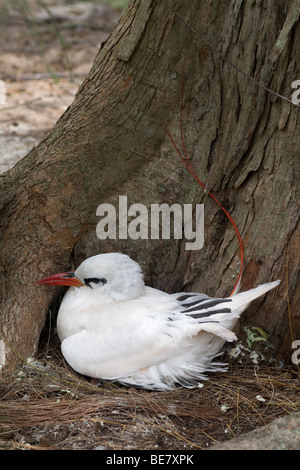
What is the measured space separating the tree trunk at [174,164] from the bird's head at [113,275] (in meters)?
0.24

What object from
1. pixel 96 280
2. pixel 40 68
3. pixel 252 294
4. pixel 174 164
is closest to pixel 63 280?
pixel 96 280

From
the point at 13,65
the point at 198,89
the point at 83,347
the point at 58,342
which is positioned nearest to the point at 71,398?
the point at 83,347

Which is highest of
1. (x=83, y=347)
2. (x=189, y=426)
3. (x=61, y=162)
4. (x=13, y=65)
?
(x=13, y=65)

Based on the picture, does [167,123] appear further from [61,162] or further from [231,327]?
[231,327]

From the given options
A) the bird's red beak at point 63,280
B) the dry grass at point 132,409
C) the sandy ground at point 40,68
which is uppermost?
the sandy ground at point 40,68

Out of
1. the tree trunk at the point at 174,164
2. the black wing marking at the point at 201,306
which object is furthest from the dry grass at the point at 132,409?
the black wing marking at the point at 201,306

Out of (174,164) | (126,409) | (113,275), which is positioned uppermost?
(174,164)

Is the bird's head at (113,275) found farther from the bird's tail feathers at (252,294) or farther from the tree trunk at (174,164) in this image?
the bird's tail feathers at (252,294)

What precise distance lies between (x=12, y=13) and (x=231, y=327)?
7.36 metres

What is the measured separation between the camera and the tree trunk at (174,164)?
3086 mm

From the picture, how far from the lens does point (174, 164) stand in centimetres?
344

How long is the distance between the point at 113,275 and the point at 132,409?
781 mm

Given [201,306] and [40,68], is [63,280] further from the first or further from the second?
[40,68]

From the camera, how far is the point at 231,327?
321cm
